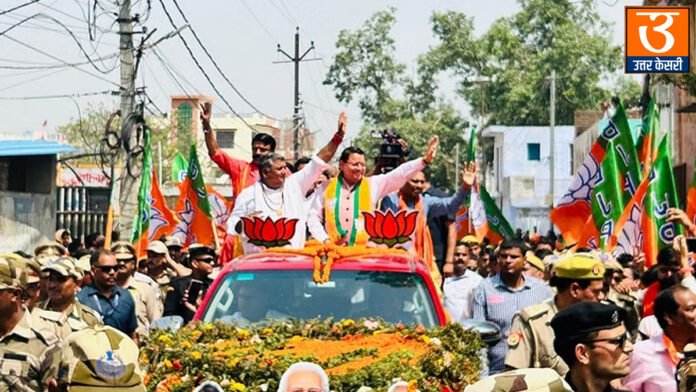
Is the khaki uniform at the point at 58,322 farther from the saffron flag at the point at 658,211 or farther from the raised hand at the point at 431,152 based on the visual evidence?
the saffron flag at the point at 658,211

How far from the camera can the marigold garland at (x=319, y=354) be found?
8.42 m

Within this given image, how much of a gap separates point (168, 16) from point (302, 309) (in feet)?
76.1

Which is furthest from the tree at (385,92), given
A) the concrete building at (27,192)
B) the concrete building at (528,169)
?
the concrete building at (27,192)

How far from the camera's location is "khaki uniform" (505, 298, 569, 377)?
8.26 meters

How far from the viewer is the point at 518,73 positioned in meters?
80.4

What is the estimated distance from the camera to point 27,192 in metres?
32.6

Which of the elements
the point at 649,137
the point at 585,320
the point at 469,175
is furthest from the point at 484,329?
the point at 649,137

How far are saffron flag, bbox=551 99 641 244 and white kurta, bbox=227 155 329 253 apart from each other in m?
5.53

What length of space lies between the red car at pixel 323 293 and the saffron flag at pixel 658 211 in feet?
19.0

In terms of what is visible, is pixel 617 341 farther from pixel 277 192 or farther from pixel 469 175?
pixel 469 175

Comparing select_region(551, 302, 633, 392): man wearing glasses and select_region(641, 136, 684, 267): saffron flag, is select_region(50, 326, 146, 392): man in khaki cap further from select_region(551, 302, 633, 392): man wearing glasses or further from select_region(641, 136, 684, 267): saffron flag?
select_region(641, 136, 684, 267): saffron flag

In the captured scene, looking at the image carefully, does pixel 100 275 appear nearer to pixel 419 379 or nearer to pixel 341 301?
pixel 341 301

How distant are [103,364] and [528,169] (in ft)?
253

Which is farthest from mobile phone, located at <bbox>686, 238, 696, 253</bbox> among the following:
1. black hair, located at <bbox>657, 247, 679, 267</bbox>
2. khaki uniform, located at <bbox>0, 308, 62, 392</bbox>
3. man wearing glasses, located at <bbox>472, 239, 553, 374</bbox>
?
khaki uniform, located at <bbox>0, 308, 62, 392</bbox>
